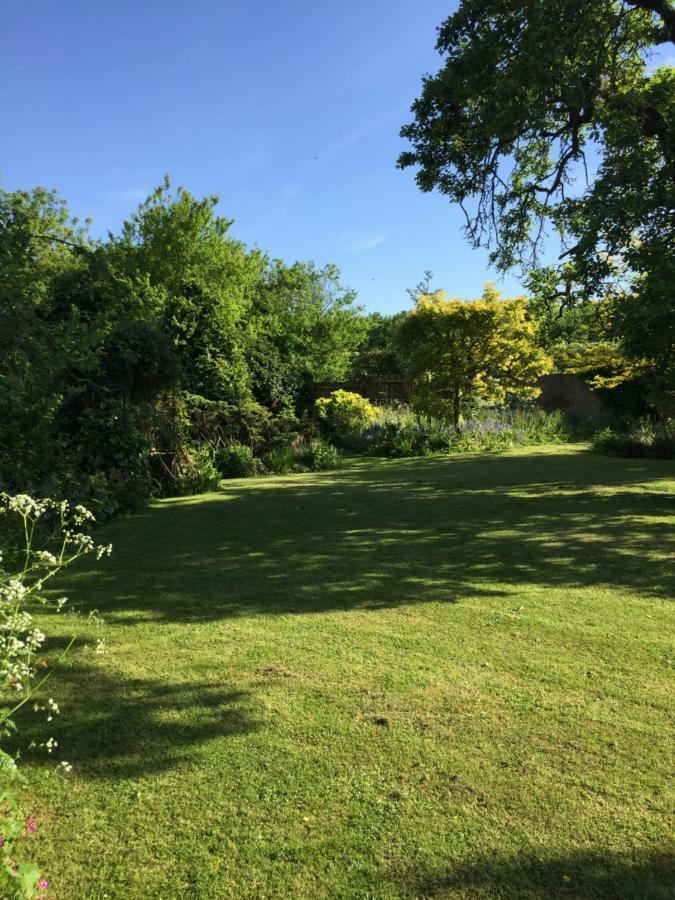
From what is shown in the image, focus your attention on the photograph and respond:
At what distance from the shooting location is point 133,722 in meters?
2.72

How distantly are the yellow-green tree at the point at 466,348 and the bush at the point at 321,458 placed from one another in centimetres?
463

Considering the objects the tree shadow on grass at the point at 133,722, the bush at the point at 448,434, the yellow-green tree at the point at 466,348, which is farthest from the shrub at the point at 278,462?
the tree shadow on grass at the point at 133,722

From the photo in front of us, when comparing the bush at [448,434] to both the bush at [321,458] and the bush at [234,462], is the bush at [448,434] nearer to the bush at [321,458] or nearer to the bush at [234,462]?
the bush at [321,458]

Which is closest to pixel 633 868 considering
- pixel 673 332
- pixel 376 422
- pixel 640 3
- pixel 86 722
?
pixel 86 722

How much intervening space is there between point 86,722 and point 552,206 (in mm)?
12163

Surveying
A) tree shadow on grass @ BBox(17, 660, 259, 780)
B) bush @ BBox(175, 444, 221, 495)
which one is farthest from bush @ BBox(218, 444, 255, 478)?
tree shadow on grass @ BBox(17, 660, 259, 780)

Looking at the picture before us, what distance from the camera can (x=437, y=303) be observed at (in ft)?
54.0

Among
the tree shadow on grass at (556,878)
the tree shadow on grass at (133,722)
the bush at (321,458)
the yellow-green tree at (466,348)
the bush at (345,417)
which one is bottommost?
the tree shadow on grass at (556,878)

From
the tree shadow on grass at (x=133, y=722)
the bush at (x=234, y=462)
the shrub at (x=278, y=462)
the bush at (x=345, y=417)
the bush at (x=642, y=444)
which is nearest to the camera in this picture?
the tree shadow on grass at (x=133, y=722)

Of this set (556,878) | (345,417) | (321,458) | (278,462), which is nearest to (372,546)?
(556,878)

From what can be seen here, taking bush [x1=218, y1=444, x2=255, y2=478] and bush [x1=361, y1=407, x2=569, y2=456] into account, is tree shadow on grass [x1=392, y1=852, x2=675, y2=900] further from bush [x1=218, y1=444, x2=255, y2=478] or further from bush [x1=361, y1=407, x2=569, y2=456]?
bush [x1=361, y1=407, x2=569, y2=456]

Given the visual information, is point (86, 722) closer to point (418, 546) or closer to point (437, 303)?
point (418, 546)

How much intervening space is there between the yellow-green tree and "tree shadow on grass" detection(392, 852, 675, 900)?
15203 mm

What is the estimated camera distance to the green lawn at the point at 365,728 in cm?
192
